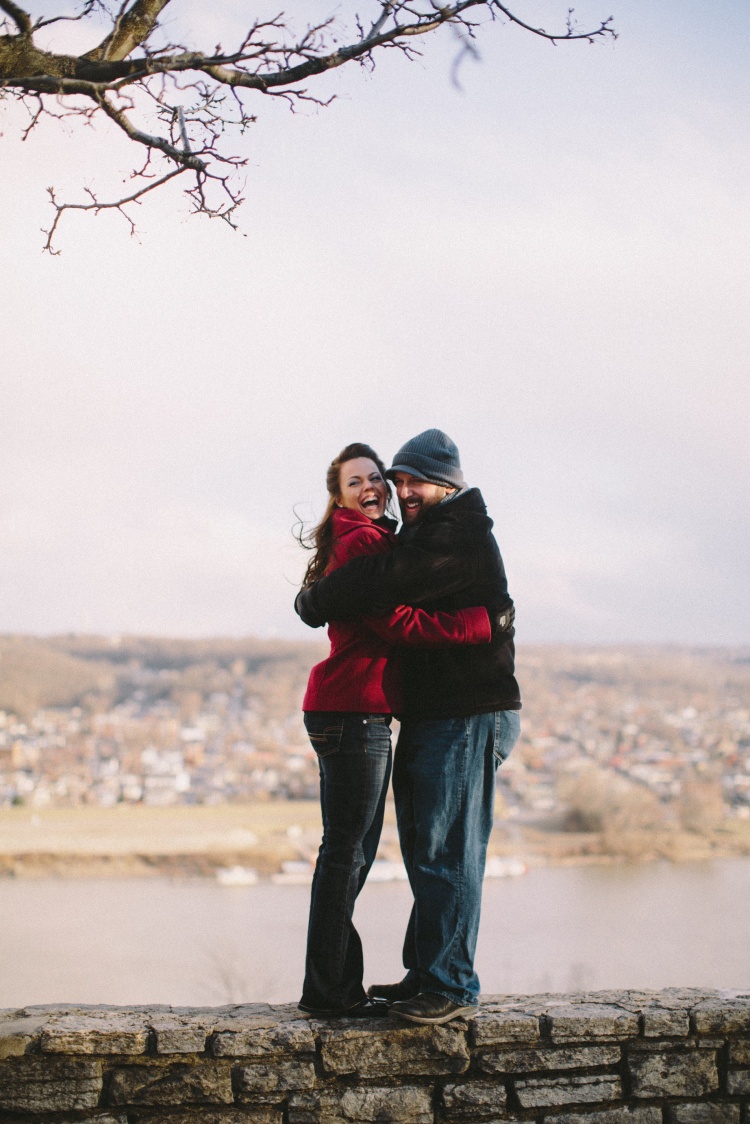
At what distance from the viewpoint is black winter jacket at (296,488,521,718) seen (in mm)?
2156

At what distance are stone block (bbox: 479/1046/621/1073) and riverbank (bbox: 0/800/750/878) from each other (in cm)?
1605

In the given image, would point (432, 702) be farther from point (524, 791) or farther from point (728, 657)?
point (728, 657)

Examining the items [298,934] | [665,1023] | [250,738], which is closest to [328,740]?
[665,1023]

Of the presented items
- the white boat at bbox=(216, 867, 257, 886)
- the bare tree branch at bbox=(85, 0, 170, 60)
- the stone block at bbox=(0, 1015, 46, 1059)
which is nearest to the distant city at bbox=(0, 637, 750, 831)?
the white boat at bbox=(216, 867, 257, 886)

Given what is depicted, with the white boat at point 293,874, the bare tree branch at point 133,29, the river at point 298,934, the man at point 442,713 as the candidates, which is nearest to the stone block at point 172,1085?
the man at point 442,713

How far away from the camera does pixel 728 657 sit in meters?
34.0

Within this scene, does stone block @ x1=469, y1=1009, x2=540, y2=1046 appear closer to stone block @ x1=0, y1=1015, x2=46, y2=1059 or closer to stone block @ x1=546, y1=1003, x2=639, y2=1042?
stone block @ x1=546, y1=1003, x2=639, y2=1042

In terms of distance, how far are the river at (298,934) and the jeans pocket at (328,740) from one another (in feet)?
42.3

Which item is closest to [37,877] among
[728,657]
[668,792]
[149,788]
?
[149,788]

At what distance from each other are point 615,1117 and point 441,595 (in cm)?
116

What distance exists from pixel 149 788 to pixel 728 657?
20061 mm

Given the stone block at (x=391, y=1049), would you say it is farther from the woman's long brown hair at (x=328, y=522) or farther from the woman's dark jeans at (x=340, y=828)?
the woman's long brown hair at (x=328, y=522)

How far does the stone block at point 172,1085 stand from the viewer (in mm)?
2074

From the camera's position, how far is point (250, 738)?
79.3 ft
